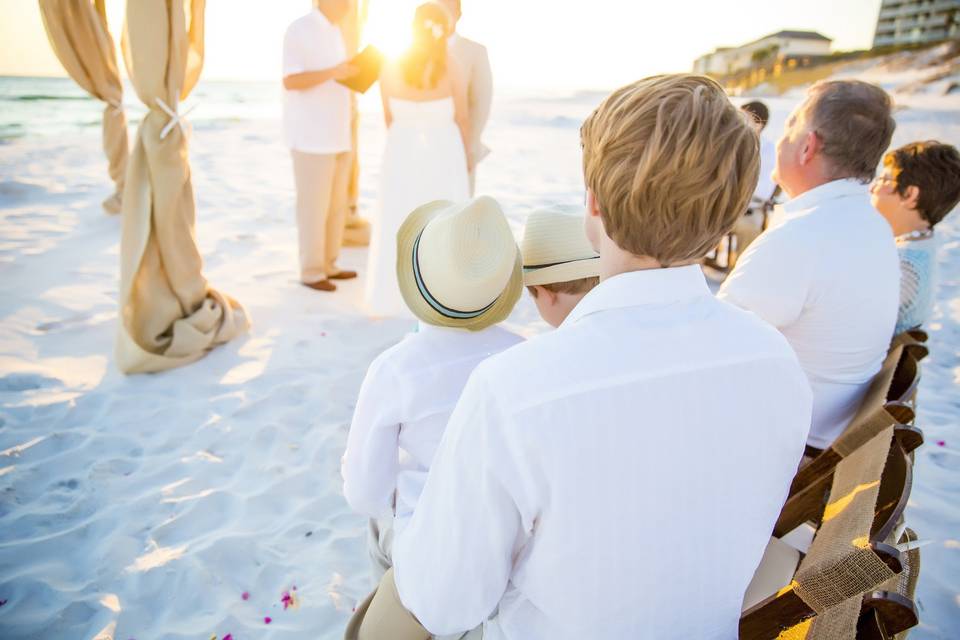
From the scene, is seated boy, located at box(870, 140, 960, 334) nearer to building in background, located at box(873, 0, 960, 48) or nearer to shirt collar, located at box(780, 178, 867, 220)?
shirt collar, located at box(780, 178, 867, 220)

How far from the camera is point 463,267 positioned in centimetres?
135

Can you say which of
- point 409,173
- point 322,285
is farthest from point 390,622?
point 322,285

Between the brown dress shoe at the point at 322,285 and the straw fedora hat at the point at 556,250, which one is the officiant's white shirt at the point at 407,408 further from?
the brown dress shoe at the point at 322,285

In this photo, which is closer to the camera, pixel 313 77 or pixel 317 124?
pixel 313 77

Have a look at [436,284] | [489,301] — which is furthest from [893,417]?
[436,284]

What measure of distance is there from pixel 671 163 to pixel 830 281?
132 cm

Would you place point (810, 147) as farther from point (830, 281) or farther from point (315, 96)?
point (315, 96)

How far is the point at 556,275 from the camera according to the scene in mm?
1566

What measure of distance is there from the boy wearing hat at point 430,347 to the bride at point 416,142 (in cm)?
241

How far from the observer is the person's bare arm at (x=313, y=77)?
405cm

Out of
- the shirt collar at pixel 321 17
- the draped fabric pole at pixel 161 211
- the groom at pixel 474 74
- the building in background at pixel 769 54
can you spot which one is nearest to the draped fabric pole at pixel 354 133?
the shirt collar at pixel 321 17

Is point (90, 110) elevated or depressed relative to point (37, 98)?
elevated

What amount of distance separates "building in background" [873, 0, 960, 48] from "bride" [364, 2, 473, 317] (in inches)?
2032

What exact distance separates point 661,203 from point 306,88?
4.02 meters
